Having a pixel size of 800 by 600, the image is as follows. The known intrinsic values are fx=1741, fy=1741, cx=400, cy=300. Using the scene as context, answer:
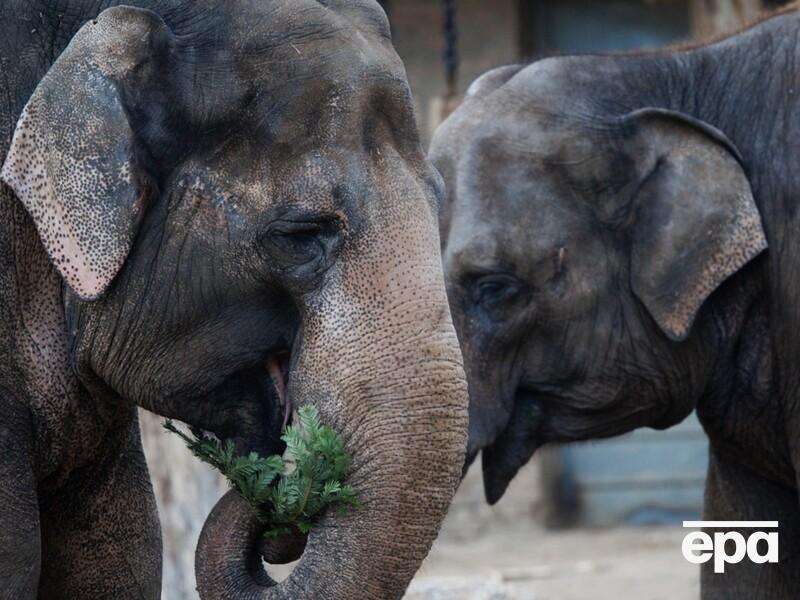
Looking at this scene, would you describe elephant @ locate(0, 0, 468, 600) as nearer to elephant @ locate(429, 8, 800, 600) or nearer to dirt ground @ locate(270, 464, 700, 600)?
elephant @ locate(429, 8, 800, 600)

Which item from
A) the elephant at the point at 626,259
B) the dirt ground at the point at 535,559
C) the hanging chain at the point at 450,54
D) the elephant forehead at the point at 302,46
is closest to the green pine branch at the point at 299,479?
the elephant forehead at the point at 302,46

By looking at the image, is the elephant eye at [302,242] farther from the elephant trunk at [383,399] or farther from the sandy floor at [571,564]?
the sandy floor at [571,564]

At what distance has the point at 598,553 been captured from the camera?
830 centimetres

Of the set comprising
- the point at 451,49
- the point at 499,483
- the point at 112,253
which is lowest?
the point at 451,49

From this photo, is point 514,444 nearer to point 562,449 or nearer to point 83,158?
point 83,158

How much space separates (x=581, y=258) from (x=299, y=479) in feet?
5.77

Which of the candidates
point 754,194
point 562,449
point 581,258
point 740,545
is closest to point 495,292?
point 581,258

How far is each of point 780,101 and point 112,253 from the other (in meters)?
2.08

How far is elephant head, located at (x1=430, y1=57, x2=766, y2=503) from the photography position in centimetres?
403

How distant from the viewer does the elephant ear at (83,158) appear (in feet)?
8.18

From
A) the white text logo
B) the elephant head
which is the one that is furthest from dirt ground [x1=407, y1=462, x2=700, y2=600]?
the elephant head

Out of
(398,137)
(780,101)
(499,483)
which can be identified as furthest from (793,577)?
(398,137)

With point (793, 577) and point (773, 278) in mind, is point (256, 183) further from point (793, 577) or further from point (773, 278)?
point (793, 577)

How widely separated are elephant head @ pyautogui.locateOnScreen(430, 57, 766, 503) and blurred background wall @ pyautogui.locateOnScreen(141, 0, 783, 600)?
4351mm
